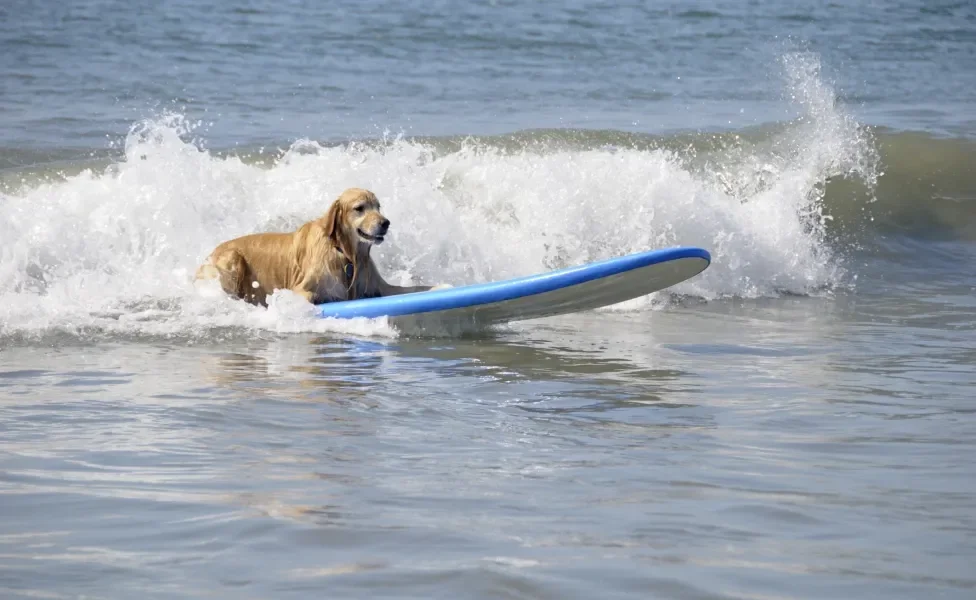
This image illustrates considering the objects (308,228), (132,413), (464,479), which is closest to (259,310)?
(308,228)

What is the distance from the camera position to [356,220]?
7.39 meters

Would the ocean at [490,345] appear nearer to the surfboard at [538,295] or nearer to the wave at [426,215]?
the wave at [426,215]

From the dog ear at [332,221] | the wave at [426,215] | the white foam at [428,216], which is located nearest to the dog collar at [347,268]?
the dog ear at [332,221]

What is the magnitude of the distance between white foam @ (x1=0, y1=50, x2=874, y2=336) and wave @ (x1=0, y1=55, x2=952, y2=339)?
13 mm

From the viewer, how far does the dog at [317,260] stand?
24.3ft

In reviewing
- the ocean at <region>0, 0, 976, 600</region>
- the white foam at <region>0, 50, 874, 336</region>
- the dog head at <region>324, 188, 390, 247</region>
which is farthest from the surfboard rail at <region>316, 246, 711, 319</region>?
the white foam at <region>0, 50, 874, 336</region>

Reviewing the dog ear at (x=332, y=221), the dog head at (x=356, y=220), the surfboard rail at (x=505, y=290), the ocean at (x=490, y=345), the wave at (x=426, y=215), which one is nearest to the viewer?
the ocean at (x=490, y=345)

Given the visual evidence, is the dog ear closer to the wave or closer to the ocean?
the ocean

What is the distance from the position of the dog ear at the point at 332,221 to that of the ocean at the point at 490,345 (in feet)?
1.59

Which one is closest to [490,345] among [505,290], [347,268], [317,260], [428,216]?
[505,290]

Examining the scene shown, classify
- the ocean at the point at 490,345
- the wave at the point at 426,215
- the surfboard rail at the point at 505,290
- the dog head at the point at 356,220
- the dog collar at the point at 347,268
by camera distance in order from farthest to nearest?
1. the wave at the point at 426,215
2. the dog collar at the point at 347,268
3. the dog head at the point at 356,220
4. the surfboard rail at the point at 505,290
5. the ocean at the point at 490,345

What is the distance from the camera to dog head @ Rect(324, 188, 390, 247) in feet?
24.1

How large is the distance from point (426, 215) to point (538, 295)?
2772 mm

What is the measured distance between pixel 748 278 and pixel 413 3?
48.3 ft
